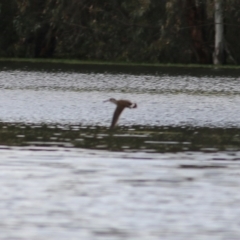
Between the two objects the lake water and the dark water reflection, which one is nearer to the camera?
the lake water

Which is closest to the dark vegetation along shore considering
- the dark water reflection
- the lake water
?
the lake water

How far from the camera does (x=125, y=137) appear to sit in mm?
14023

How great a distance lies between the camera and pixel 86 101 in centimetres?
2025

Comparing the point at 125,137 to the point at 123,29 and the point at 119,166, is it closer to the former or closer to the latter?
the point at 119,166

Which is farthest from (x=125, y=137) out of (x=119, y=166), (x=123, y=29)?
(x=123, y=29)

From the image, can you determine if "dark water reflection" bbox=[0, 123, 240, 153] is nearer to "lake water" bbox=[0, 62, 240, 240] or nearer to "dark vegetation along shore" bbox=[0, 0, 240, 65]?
"lake water" bbox=[0, 62, 240, 240]

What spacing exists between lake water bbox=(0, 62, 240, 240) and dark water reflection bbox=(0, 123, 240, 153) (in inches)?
0.5

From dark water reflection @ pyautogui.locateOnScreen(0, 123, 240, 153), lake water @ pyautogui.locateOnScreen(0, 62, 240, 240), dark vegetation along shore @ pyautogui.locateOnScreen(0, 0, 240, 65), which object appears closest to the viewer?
lake water @ pyautogui.locateOnScreen(0, 62, 240, 240)

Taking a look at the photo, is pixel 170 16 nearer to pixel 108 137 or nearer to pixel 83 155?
pixel 108 137

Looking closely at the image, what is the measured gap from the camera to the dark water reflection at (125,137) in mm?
13086

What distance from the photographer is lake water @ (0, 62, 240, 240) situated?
8148 millimetres

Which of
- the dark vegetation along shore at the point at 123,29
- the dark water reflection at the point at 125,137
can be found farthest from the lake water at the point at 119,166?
the dark vegetation along shore at the point at 123,29

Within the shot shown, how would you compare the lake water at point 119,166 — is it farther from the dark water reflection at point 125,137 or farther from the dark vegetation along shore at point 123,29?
the dark vegetation along shore at point 123,29

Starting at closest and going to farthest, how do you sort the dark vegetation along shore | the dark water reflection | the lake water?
the lake water, the dark water reflection, the dark vegetation along shore
